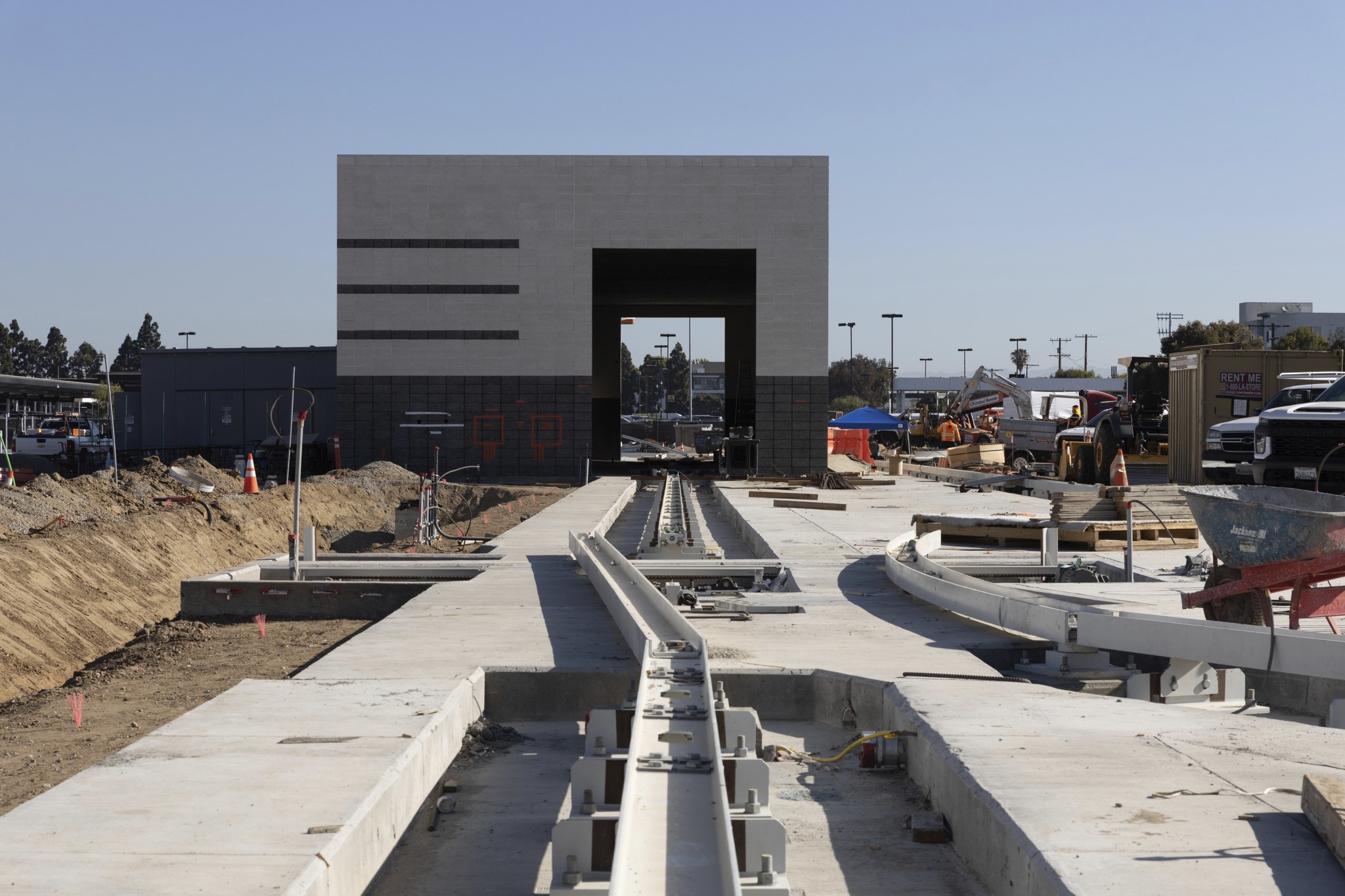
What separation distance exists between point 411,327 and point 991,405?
26.5 metres

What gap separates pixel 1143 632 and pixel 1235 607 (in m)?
1.39

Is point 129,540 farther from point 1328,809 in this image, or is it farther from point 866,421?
point 866,421

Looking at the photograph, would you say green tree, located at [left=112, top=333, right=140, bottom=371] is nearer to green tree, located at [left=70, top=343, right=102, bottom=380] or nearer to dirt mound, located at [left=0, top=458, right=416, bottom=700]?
green tree, located at [left=70, top=343, right=102, bottom=380]

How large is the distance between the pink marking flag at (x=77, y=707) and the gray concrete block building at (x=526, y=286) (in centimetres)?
3256

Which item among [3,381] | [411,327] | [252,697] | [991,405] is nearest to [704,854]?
[252,697]

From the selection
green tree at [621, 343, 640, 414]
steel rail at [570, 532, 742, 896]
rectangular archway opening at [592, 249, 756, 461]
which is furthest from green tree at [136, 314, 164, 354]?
steel rail at [570, 532, 742, 896]

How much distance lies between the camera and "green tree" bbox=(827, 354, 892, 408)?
165 meters

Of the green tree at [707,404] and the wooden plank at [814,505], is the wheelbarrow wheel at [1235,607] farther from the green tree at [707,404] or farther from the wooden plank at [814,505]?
the green tree at [707,404]

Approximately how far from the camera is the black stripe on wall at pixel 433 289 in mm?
41438

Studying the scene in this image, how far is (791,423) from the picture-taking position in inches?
1647

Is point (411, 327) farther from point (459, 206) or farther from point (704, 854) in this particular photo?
point (704, 854)

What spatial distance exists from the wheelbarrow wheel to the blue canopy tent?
4873cm

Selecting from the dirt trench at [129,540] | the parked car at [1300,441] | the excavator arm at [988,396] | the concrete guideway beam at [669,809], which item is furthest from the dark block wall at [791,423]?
the concrete guideway beam at [669,809]

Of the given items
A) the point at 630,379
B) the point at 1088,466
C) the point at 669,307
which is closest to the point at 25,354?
the point at 630,379
